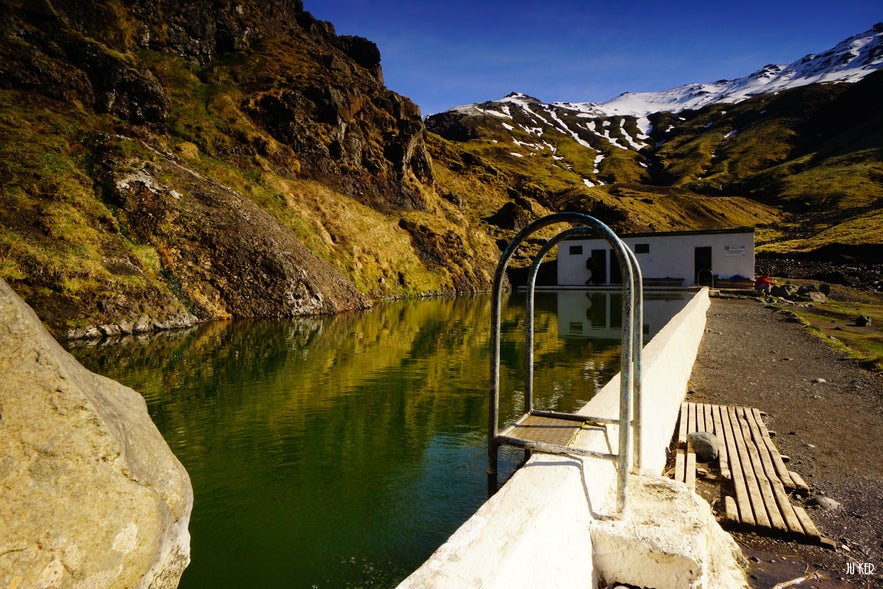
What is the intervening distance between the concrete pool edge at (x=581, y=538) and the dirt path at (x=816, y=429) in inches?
29.3

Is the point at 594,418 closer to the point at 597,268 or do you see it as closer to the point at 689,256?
the point at 689,256

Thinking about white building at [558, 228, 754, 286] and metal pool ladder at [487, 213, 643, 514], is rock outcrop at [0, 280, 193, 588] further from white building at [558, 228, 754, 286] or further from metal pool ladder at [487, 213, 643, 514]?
white building at [558, 228, 754, 286]

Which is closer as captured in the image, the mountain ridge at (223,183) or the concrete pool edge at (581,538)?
the concrete pool edge at (581,538)

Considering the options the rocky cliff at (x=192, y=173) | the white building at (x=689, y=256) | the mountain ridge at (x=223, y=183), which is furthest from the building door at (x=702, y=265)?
the rocky cliff at (x=192, y=173)

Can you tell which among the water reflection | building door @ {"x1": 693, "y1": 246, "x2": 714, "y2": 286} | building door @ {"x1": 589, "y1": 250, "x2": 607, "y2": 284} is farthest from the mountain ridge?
building door @ {"x1": 693, "y1": 246, "x2": 714, "y2": 286}

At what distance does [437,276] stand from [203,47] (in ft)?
110

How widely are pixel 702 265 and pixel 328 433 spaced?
44.1 metres

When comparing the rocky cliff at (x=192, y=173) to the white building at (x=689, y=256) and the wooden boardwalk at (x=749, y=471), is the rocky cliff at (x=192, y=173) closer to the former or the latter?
the white building at (x=689, y=256)

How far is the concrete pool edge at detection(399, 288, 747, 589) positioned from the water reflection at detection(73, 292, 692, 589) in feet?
7.84

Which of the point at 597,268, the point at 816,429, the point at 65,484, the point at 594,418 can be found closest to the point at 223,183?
the point at 65,484

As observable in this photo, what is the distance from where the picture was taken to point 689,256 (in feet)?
146

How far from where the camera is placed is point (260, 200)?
35031 millimetres

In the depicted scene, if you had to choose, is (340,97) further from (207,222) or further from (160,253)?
(160,253)

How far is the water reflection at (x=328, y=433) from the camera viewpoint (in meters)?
5.39
